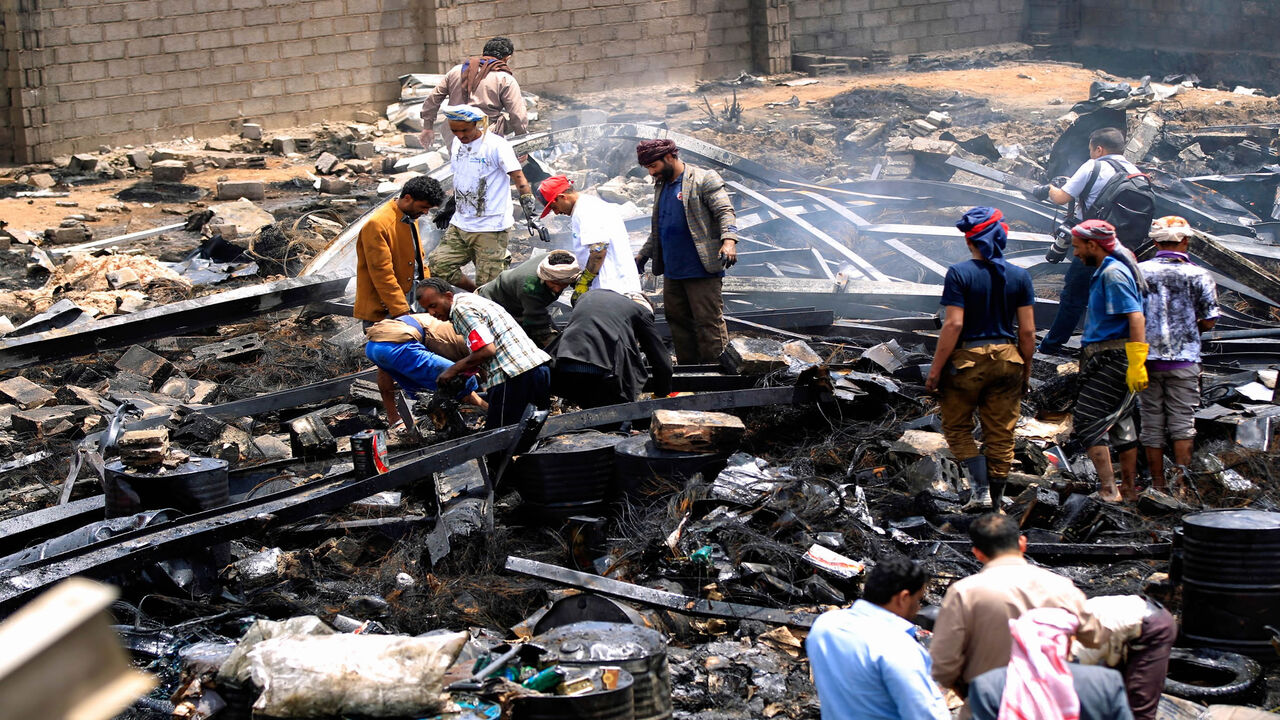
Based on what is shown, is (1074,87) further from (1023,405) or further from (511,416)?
(511,416)

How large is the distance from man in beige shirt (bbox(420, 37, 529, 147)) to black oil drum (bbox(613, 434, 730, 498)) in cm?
602

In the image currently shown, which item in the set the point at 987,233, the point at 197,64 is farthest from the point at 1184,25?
the point at 987,233

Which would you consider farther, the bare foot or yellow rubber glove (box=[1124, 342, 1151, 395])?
the bare foot

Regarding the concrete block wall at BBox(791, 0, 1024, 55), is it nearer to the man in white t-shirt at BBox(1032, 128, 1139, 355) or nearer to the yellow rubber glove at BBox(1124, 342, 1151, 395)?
the man in white t-shirt at BBox(1032, 128, 1139, 355)

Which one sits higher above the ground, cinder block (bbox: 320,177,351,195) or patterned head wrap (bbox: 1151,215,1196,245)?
cinder block (bbox: 320,177,351,195)

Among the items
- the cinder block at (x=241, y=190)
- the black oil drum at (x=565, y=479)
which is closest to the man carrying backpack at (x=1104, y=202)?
the black oil drum at (x=565, y=479)

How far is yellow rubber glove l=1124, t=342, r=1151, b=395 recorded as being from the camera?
5.66 m

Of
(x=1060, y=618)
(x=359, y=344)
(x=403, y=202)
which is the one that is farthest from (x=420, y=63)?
(x=1060, y=618)

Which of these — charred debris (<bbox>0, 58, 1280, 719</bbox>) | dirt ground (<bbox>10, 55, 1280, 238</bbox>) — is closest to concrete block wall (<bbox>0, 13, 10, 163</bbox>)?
dirt ground (<bbox>10, 55, 1280, 238</bbox>)

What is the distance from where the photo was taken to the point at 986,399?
19.0 feet

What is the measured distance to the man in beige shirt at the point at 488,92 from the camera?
35.8 feet

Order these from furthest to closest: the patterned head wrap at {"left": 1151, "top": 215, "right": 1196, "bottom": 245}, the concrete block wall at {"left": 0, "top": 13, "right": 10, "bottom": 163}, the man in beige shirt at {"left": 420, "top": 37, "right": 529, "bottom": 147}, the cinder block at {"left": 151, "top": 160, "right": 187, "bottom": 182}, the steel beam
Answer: the cinder block at {"left": 151, "top": 160, "right": 187, "bottom": 182} → the concrete block wall at {"left": 0, "top": 13, "right": 10, "bottom": 163} → the man in beige shirt at {"left": 420, "top": 37, "right": 529, "bottom": 147} → the patterned head wrap at {"left": 1151, "top": 215, "right": 1196, "bottom": 245} → the steel beam

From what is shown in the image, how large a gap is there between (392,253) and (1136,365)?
4.70 metres

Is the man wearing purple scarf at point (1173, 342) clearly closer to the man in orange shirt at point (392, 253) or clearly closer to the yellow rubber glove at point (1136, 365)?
the yellow rubber glove at point (1136, 365)
